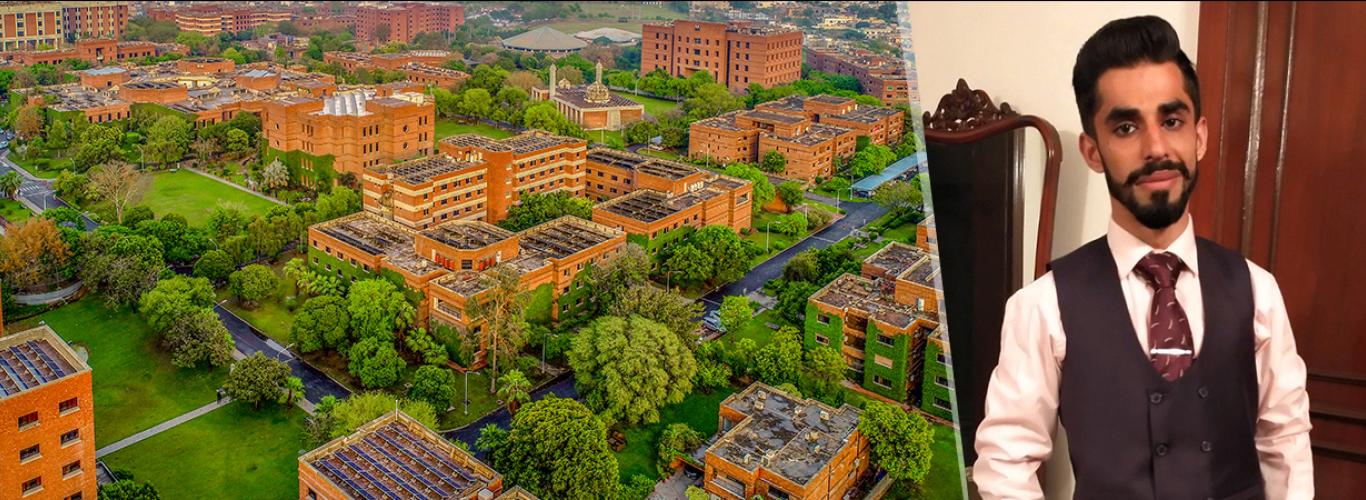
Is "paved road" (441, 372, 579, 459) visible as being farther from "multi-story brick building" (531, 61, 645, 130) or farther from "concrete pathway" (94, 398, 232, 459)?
"multi-story brick building" (531, 61, 645, 130)

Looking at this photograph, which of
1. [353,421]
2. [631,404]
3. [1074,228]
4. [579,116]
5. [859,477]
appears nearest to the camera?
[1074,228]

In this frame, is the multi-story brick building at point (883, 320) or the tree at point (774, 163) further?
the tree at point (774, 163)

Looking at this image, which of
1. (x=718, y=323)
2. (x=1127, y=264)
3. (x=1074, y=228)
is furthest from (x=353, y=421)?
(x=1127, y=264)

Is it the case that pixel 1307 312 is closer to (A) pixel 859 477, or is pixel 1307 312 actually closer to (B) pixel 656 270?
(A) pixel 859 477

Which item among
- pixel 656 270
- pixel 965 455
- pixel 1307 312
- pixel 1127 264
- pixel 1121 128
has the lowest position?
pixel 656 270

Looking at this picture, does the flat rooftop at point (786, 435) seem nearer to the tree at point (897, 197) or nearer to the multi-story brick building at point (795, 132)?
the tree at point (897, 197)

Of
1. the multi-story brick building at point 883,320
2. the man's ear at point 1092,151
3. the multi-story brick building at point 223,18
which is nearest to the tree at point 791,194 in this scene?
the multi-story brick building at point 883,320
